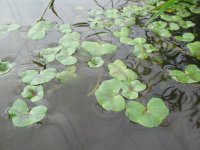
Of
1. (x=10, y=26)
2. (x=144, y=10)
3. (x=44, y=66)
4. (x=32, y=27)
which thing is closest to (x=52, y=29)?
(x=32, y=27)

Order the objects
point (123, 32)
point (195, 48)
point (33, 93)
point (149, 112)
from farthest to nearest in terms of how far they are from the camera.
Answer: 1. point (123, 32)
2. point (195, 48)
3. point (33, 93)
4. point (149, 112)

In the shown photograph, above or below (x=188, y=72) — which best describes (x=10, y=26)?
above

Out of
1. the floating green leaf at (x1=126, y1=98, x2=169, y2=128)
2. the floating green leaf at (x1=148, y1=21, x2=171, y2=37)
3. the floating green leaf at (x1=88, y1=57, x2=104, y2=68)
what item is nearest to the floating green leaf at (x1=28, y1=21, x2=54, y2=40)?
the floating green leaf at (x1=88, y1=57, x2=104, y2=68)

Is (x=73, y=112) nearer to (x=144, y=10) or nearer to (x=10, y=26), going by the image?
(x=10, y=26)

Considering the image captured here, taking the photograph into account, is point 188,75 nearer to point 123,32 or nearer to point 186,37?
point 186,37

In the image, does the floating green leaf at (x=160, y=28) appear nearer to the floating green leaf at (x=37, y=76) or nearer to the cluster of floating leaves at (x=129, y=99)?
the cluster of floating leaves at (x=129, y=99)

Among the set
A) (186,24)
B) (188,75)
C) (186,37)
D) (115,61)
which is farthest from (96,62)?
(186,24)
